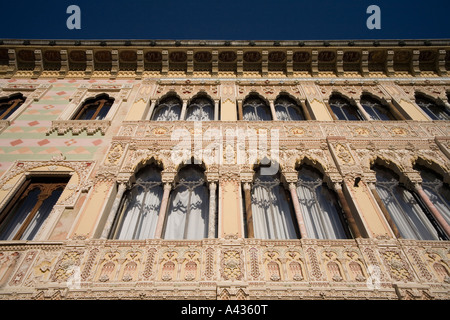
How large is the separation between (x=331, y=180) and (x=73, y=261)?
16.9ft

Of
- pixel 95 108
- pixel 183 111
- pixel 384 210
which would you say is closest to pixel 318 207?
pixel 384 210

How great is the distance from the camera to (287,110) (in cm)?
895

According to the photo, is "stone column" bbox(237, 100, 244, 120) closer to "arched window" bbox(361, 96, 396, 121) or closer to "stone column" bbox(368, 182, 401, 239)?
"stone column" bbox(368, 182, 401, 239)

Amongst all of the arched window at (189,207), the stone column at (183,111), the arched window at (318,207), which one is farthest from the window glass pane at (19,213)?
the arched window at (318,207)

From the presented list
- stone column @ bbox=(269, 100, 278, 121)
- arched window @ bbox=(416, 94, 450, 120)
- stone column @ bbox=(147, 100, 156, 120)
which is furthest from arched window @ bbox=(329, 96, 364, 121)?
stone column @ bbox=(147, 100, 156, 120)

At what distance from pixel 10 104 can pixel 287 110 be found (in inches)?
334

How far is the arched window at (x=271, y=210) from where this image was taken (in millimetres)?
5699

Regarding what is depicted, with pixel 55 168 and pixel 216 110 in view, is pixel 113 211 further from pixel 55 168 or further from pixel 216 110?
pixel 216 110

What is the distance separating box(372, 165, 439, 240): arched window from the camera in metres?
5.66

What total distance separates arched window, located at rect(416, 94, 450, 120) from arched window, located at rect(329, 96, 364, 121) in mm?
2172

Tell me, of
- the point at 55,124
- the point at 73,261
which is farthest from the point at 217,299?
the point at 55,124

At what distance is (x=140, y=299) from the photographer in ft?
13.9

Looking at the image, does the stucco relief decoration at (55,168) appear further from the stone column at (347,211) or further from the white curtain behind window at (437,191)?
the white curtain behind window at (437,191)

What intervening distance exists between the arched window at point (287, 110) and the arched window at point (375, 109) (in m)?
2.14
